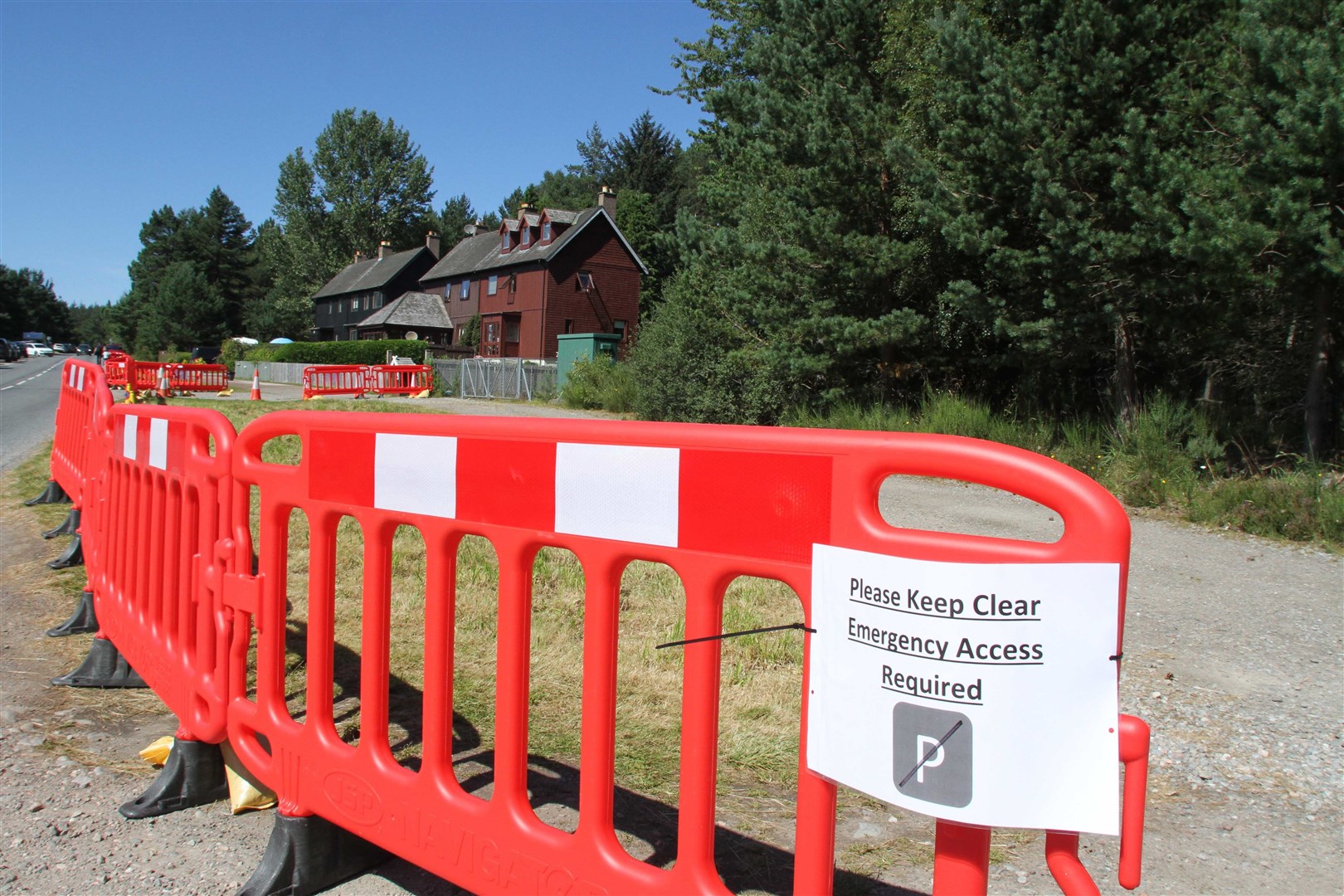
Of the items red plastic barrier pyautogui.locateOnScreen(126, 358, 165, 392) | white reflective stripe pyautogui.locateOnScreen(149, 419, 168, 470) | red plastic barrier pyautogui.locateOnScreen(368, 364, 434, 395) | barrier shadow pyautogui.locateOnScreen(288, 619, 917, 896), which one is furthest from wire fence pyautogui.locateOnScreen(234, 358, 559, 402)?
barrier shadow pyautogui.locateOnScreen(288, 619, 917, 896)

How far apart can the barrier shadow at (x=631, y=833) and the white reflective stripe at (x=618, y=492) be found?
119 centimetres

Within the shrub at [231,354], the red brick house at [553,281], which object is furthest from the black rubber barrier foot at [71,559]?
the shrub at [231,354]

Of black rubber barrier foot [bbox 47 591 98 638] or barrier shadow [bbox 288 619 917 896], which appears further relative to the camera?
black rubber barrier foot [bbox 47 591 98 638]

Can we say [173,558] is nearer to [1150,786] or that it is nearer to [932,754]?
[932,754]

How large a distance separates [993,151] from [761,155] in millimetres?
6165

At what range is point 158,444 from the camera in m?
3.81

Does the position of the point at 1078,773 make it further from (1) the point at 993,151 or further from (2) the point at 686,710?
(1) the point at 993,151

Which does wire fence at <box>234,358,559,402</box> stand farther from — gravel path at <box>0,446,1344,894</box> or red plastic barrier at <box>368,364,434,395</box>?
gravel path at <box>0,446,1344,894</box>

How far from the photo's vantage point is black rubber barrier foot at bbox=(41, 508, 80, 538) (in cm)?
726

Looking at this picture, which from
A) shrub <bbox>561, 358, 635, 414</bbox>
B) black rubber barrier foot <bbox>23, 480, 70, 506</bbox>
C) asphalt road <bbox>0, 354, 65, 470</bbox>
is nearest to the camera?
black rubber barrier foot <bbox>23, 480, 70, 506</bbox>

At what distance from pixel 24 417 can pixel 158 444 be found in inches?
775

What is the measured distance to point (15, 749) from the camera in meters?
3.62

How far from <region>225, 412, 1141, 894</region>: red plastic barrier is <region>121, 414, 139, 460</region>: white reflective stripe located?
139cm

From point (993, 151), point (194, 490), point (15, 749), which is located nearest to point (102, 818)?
point (15, 749)
